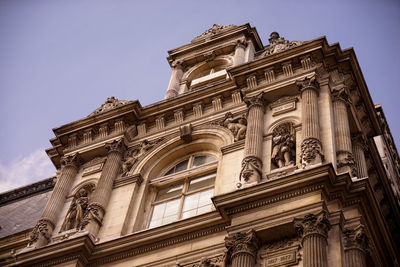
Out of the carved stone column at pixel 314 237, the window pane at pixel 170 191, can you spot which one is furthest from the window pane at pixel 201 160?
the carved stone column at pixel 314 237

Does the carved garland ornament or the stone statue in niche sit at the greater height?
the stone statue in niche

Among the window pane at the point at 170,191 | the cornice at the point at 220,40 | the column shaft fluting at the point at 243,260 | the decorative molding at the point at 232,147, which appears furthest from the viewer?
the cornice at the point at 220,40

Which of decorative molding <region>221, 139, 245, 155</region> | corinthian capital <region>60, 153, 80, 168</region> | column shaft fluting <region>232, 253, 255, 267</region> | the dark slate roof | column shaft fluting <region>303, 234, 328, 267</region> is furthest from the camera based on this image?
the dark slate roof

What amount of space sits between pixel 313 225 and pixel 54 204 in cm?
1069

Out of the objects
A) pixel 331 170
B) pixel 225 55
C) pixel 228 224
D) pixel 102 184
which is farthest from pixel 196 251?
pixel 225 55

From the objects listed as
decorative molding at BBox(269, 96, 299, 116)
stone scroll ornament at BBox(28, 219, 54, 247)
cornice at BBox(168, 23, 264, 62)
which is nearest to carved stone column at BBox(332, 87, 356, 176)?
decorative molding at BBox(269, 96, 299, 116)

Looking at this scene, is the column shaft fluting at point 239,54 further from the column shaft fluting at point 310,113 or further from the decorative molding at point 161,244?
the decorative molding at point 161,244

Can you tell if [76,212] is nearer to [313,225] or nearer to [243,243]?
[243,243]

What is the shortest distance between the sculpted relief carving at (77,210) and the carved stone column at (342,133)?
8517 millimetres

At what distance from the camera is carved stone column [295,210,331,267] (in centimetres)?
1944

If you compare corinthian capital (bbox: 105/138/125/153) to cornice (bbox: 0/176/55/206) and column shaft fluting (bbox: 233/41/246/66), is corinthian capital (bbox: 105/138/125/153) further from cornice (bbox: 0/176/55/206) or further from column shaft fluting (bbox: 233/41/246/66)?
cornice (bbox: 0/176/55/206)

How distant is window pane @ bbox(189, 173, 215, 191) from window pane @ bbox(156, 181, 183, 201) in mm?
436

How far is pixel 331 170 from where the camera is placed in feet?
71.0

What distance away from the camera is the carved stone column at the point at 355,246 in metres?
19.8
